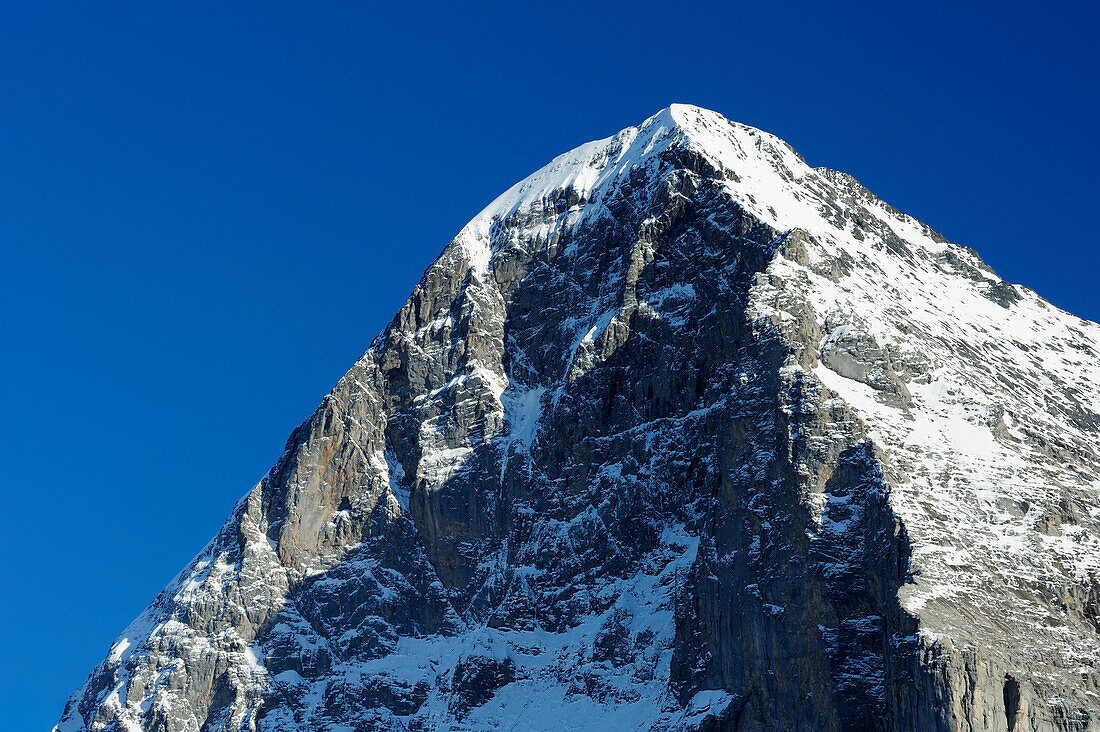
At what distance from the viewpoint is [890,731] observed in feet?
653

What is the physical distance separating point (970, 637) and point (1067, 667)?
9.88 meters

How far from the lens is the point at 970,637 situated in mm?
196875

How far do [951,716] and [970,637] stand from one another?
8942mm

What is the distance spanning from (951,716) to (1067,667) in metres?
14.5

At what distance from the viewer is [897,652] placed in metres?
199

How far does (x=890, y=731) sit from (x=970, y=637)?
11.7 metres

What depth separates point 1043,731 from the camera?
192625mm

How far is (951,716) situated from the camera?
191m

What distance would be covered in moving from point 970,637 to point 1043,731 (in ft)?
35.0

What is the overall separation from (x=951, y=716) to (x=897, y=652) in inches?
383

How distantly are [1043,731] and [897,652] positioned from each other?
15.1 metres

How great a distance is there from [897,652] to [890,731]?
292 inches

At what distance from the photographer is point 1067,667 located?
198375 mm
